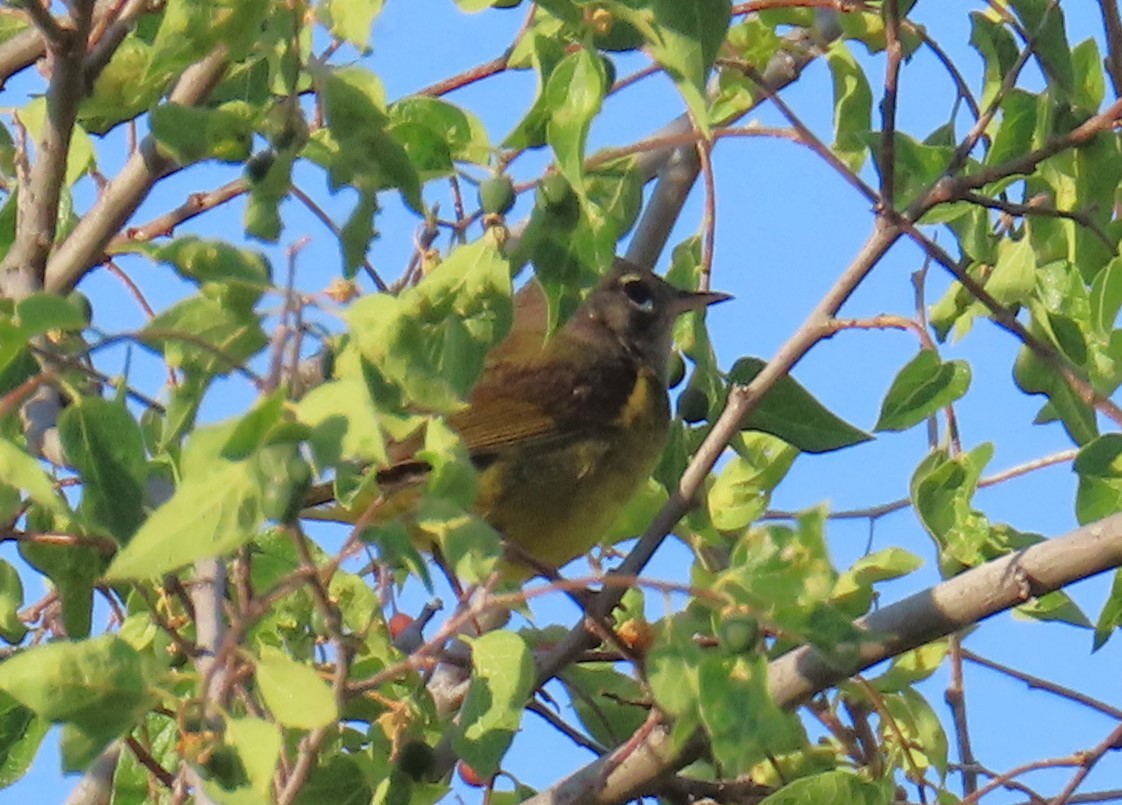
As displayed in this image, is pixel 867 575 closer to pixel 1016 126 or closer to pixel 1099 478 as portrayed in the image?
pixel 1099 478

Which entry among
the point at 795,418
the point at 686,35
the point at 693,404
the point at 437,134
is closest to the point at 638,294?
the point at 693,404

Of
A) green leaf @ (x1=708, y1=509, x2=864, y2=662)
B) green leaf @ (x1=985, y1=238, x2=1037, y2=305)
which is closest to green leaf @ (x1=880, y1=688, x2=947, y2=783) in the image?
green leaf @ (x1=985, y1=238, x2=1037, y2=305)

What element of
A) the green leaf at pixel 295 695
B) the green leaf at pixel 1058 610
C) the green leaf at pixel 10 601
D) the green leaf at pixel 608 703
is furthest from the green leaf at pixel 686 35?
the green leaf at pixel 608 703

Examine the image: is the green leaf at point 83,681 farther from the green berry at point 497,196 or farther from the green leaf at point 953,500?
the green leaf at point 953,500

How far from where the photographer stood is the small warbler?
4.29 metres

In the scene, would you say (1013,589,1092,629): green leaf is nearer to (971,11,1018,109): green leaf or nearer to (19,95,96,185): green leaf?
(971,11,1018,109): green leaf

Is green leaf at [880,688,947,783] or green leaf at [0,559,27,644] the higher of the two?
green leaf at [880,688,947,783]

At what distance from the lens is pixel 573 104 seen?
187 centimetres

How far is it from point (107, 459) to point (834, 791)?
Answer: 97 cm

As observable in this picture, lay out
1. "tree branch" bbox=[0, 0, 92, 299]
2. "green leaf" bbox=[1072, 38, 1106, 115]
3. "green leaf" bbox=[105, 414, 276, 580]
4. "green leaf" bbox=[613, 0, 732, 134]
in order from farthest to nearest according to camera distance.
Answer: "green leaf" bbox=[1072, 38, 1106, 115] < "tree branch" bbox=[0, 0, 92, 299] < "green leaf" bbox=[613, 0, 732, 134] < "green leaf" bbox=[105, 414, 276, 580]

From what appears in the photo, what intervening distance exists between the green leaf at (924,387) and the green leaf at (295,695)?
1139 mm

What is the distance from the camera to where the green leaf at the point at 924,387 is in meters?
2.61

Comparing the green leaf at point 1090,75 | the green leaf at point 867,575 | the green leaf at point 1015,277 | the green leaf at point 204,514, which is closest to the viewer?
the green leaf at point 204,514

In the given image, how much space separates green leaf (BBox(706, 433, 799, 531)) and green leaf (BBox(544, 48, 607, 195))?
1632 mm
